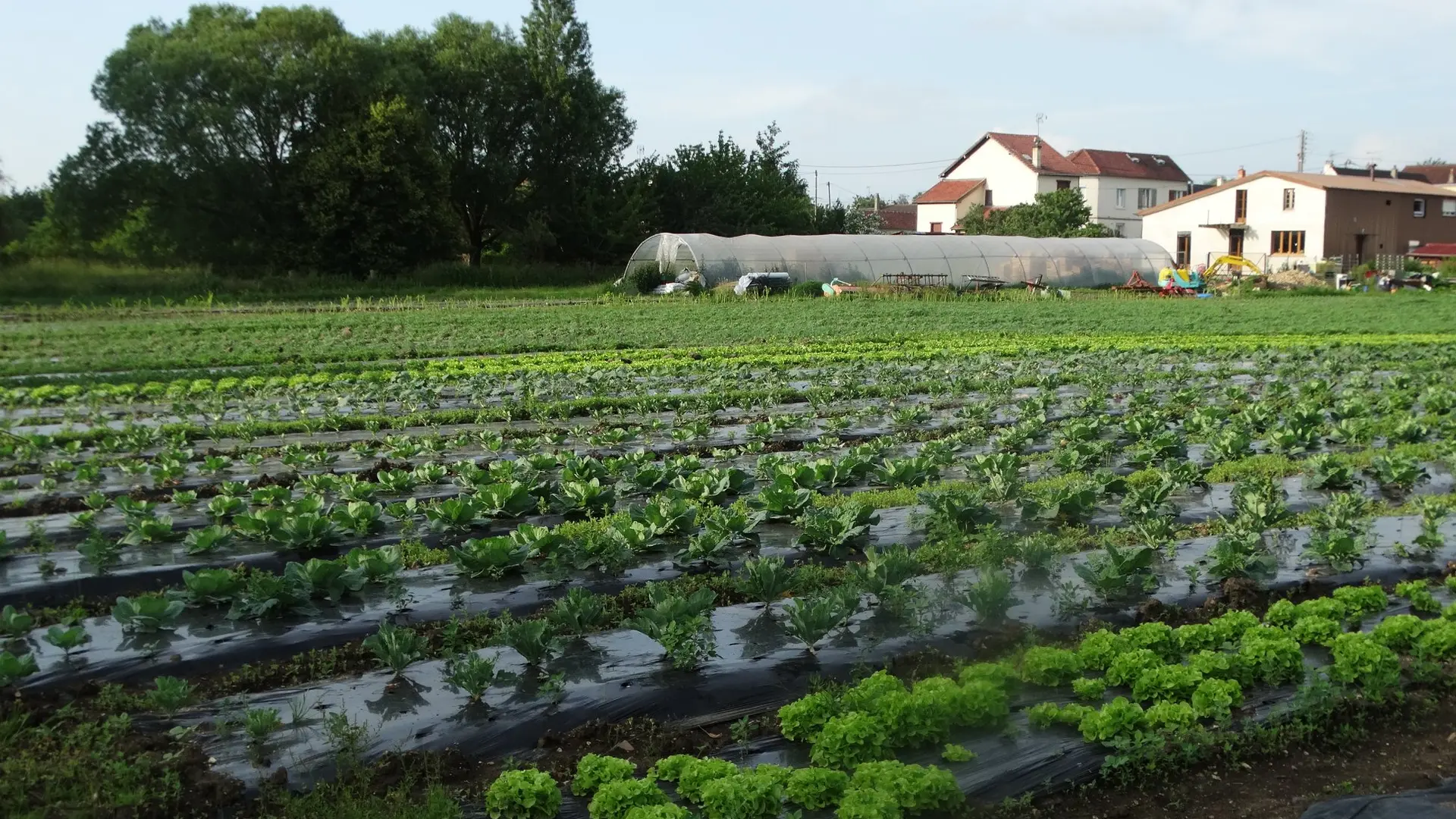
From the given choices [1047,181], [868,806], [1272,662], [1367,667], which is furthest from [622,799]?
[1047,181]

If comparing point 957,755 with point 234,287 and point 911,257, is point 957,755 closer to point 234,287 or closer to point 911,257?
point 234,287

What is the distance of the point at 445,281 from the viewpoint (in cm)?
4500

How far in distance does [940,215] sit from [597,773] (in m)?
80.2

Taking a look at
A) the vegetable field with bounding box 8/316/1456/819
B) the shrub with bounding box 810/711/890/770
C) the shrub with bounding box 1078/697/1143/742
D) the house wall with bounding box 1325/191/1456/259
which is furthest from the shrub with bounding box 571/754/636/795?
the house wall with bounding box 1325/191/1456/259

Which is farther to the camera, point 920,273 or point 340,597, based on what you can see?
point 920,273

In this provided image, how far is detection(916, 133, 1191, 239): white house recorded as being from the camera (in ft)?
254

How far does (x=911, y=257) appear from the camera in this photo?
143ft

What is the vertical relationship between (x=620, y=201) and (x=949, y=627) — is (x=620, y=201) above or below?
above

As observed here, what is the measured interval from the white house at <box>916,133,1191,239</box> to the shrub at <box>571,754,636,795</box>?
249 ft

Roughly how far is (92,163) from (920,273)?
31.9 meters

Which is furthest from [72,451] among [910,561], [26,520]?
[910,561]

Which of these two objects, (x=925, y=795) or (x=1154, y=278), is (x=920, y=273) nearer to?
(x=1154, y=278)

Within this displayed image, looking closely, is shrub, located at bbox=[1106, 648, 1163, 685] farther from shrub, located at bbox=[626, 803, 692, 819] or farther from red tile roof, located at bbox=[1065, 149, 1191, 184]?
red tile roof, located at bbox=[1065, 149, 1191, 184]

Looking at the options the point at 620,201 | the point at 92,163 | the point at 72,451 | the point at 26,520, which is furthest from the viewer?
the point at 620,201
